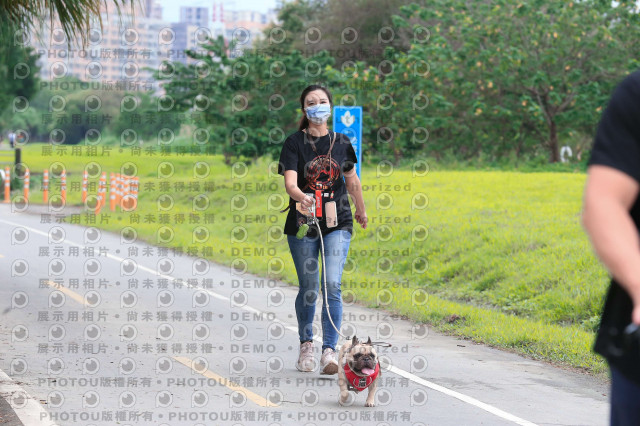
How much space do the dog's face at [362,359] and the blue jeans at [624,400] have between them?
3.67 meters

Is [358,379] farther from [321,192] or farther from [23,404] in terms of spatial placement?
[23,404]

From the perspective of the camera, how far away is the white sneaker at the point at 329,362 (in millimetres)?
7887

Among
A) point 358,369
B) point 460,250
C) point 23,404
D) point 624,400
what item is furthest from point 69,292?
point 624,400

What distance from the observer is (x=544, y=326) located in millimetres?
10930

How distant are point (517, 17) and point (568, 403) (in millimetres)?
25071

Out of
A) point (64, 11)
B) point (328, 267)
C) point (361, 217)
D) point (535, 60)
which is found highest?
point (64, 11)

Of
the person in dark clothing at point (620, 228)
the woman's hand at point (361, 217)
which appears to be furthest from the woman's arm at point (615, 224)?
the woman's hand at point (361, 217)

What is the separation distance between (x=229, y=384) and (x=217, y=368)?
66cm

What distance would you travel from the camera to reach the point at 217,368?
334 inches

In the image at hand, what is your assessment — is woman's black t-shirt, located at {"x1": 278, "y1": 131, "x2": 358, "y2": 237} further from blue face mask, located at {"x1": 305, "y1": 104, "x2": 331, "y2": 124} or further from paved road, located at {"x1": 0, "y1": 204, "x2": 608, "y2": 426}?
paved road, located at {"x1": 0, "y1": 204, "x2": 608, "y2": 426}

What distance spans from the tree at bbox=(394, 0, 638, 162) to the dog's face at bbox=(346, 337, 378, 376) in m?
24.8

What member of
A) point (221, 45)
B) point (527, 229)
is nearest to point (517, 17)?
point (221, 45)

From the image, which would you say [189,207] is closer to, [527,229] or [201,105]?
[201,105]

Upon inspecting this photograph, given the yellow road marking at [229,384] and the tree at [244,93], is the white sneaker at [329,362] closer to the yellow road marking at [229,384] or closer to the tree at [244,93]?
the yellow road marking at [229,384]
